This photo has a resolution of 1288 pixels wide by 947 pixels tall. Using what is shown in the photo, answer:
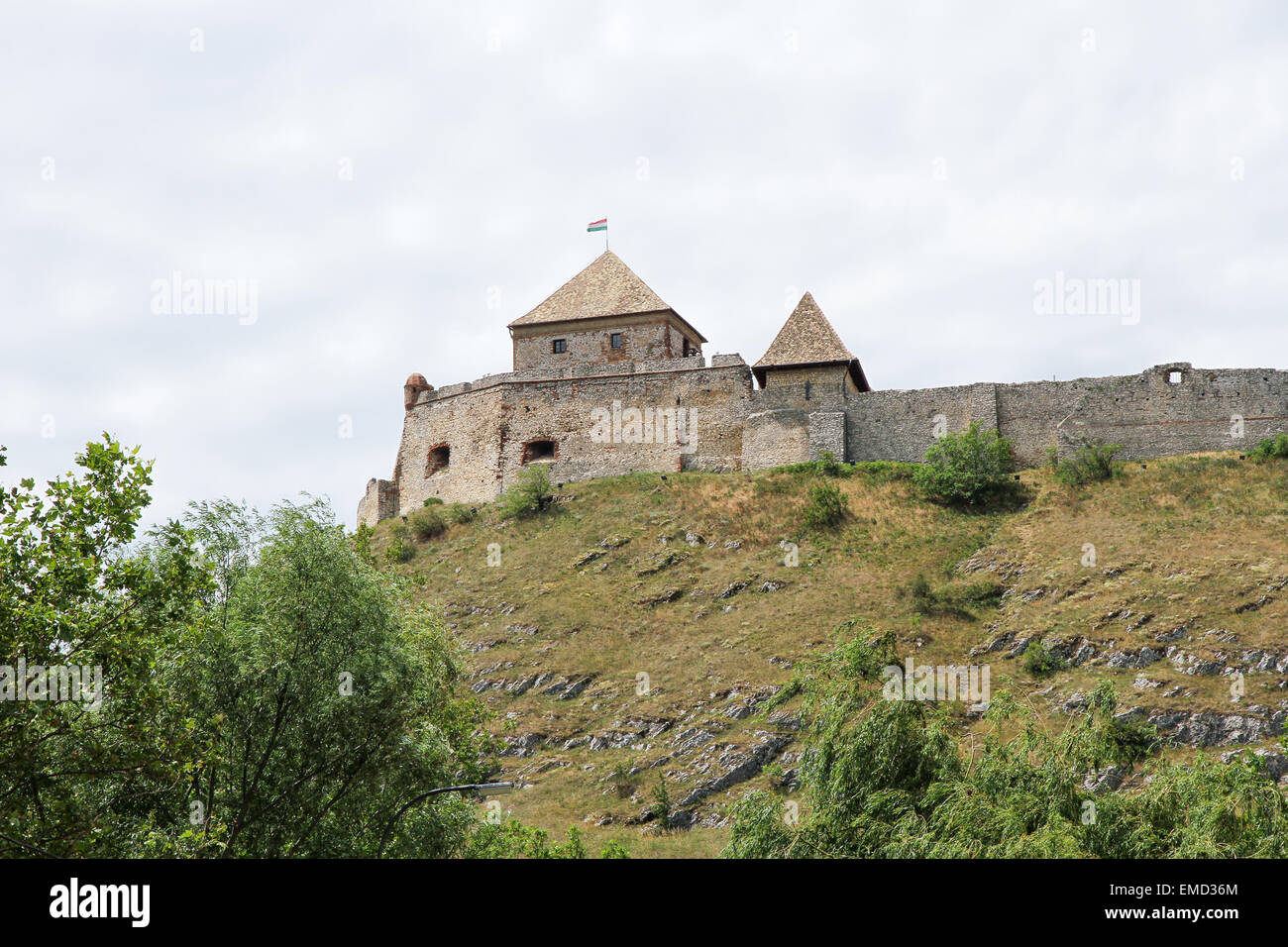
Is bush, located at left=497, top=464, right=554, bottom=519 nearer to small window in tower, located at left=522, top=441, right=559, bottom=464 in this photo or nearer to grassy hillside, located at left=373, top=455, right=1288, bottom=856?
grassy hillside, located at left=373, top=455, right=1288, bottom=856

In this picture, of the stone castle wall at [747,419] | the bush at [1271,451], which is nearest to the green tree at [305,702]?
the stone castle wall at [747,419]

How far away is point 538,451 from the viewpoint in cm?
5816

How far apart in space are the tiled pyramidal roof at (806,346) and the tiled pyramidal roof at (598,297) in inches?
283

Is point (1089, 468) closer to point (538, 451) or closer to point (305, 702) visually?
point (538, 451)

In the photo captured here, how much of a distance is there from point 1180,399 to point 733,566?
771 inches

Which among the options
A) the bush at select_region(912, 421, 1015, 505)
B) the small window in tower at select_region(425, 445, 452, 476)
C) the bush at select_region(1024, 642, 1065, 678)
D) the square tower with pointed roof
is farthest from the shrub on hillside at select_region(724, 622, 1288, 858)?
the small window in tower at select_region(425, 445, 452, 476)

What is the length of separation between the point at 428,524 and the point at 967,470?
76.5 feet

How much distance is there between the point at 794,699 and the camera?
3825 centimetres

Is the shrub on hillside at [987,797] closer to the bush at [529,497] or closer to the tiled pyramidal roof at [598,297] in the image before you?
the bush at [529,497]

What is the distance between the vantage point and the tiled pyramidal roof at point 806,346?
54969 millimetres
